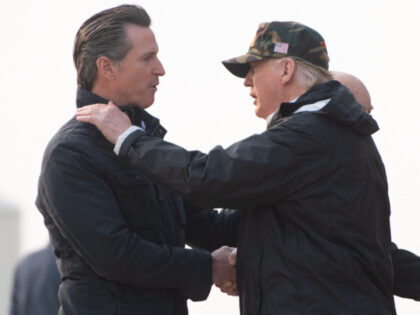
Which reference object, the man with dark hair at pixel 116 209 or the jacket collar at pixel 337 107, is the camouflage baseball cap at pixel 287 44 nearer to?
the jacket collar at pixel 337 107

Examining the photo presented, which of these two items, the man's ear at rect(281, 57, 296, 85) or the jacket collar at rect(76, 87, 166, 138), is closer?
the man's ear at rect(281, 57, 296, 85)

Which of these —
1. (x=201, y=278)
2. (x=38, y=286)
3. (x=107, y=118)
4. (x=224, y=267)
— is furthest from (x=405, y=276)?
(x=38, y=286)

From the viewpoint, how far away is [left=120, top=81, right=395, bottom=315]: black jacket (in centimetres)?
297

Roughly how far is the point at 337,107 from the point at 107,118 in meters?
0.90

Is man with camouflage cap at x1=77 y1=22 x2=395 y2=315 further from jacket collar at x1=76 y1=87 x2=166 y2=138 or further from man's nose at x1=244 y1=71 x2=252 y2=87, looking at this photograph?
man's nose at x1=244 y1=71 x2=252 y2=87

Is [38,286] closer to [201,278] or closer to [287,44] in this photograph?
[201,278]

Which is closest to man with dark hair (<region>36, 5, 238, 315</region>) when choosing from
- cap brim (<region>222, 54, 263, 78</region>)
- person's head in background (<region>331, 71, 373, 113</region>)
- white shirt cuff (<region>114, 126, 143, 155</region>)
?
white shirt cuff (<region>114, 126, 143, 155</region>)

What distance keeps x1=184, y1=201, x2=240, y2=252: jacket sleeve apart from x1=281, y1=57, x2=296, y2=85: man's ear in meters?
0.83

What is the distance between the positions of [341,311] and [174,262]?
2.25 feet

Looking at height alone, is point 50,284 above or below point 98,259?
below

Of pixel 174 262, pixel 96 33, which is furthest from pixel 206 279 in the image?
pixel 96 33

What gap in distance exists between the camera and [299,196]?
3.01 meters

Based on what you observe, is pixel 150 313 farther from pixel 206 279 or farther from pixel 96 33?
pixel 96 33

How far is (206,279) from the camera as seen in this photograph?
3312mm
